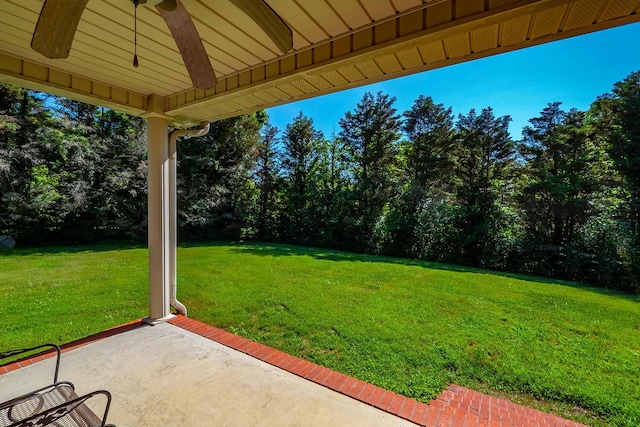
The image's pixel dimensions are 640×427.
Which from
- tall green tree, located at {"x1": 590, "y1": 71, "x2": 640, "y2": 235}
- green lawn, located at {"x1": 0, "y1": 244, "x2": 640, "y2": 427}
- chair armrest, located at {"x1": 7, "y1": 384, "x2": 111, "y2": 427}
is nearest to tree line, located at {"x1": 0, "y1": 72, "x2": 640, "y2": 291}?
tall green tree, located at {"x1": 590, "y1": 71, "x2": 640, "y2": 235}

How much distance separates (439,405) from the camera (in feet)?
6.72

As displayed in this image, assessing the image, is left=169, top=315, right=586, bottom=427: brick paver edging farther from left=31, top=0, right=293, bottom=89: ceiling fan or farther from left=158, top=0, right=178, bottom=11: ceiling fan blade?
left=158, top=0, right=178, bottom=11: ceiling fan blade

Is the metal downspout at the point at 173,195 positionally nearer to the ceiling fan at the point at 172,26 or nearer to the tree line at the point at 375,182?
the ceiling fan at the point at 172,26

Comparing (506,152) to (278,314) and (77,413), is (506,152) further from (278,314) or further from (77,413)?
(77,413)

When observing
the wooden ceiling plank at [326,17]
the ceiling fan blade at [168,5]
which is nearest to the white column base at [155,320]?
the ceiling fan blade at [168,5]

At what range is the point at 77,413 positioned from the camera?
1292 millimetres

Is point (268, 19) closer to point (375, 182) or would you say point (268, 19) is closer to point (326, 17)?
point (326, 17)

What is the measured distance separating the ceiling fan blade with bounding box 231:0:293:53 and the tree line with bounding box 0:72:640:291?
30.5 ft

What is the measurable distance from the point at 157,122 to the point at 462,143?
34.1 ft

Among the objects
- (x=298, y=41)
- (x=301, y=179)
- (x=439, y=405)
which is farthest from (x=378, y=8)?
(x=301, y=179)

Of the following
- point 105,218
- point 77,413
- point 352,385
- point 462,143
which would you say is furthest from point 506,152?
point 105,218

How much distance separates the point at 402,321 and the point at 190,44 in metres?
3.58

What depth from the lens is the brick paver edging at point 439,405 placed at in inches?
72.7

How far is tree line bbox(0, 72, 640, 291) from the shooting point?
799cm
